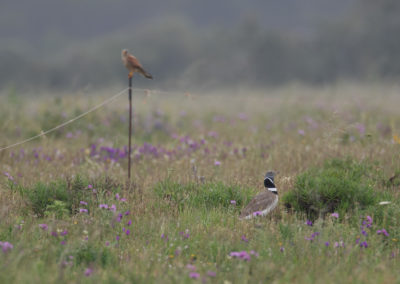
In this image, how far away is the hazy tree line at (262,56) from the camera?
3947 cm

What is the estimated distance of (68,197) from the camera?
4.75 meters

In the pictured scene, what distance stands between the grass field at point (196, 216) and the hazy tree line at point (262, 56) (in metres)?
27.5

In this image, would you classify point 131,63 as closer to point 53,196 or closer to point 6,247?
point 53,196

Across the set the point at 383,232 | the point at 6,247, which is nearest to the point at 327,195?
the point at 383,232

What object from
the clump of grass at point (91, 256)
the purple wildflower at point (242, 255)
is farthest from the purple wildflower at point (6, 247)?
the purple wildflower at point (242, 255)

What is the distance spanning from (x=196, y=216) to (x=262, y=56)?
128ft

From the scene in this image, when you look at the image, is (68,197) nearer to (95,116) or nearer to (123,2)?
(95,116)

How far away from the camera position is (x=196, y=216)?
14.5ft

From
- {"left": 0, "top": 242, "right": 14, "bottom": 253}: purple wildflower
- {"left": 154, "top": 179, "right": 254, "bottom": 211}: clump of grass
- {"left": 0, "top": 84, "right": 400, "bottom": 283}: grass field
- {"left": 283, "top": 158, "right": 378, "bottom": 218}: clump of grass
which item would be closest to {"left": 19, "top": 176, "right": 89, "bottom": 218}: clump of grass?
{"left": 0, "top": 84, "right": 400, "bottom": 283}: grass field

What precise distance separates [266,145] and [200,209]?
3.86 meters

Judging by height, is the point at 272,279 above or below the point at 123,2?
below

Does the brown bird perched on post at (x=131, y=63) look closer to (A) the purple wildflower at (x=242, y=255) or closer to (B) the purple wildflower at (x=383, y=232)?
(A) the purple wildflower at (x=242, y=255)

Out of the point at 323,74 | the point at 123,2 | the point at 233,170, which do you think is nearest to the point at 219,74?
the point at 323,74

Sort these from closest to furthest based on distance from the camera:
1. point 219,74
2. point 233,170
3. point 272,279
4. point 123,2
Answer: point 272,279 → point 233,170 → point 219,74 → point 123,2
